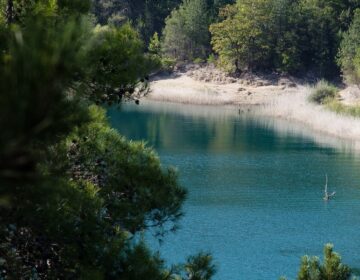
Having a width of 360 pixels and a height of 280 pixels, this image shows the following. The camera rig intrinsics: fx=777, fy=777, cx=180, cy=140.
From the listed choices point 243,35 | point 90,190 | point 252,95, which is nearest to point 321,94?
point 252,95

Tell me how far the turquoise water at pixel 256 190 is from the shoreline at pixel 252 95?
1.71m

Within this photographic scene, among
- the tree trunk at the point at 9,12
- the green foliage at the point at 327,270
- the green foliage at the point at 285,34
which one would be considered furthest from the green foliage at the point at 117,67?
the green foliage at the point at 285,34

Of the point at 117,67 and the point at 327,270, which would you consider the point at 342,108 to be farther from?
the point at 117,67

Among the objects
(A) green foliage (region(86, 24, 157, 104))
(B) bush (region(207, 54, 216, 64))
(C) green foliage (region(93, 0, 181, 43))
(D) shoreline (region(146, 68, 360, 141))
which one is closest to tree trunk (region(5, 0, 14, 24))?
(A) green foliage (region(86, 24, 157, 104))

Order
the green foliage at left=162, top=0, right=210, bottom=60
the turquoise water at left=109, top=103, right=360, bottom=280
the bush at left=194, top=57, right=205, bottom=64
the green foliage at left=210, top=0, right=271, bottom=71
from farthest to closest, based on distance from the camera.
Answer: the bush at left=194, top=57, right=205, bottom=64
the green foliage at left=162, top=0, right=210, bottom=60
the green foliage at left=210, top=0, right=271, bottom=71
the turquoise water at left=109, top=103, right=360, bottom=280

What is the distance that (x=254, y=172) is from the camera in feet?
111

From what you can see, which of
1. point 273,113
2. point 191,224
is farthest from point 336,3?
point 191,224

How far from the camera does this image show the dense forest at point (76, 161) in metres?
2.96

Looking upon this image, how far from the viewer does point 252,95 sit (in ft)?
197

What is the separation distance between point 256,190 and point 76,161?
2229 cm

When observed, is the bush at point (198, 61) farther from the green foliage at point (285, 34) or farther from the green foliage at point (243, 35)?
the green foliage at point (285, 34)

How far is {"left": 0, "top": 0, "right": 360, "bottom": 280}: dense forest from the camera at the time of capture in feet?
9.71

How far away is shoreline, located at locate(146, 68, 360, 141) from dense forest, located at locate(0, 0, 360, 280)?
37.0 meters

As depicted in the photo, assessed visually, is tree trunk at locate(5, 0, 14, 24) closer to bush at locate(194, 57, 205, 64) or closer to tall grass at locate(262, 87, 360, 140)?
tall grass at locate(262, 87, 360, 140)
